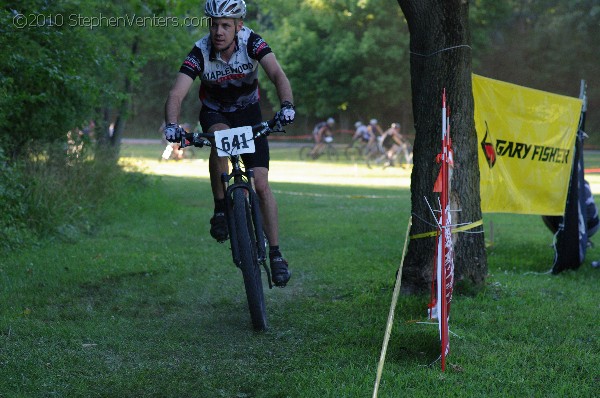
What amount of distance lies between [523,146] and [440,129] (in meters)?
2.33

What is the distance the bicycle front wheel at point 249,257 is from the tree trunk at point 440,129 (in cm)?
166

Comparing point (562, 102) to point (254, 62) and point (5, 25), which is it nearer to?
point (254, 62)

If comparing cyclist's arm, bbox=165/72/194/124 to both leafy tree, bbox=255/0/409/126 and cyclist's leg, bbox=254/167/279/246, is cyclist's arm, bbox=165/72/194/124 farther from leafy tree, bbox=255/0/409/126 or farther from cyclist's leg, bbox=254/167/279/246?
leafy tree, bbox=255/0/409/126

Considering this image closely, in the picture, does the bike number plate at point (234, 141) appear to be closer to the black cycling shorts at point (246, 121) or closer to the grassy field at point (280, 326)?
the black cycling shorts at point (246, 121)

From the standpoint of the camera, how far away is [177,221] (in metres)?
14.5

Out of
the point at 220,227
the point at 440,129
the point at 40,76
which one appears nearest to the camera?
the point at 220,227

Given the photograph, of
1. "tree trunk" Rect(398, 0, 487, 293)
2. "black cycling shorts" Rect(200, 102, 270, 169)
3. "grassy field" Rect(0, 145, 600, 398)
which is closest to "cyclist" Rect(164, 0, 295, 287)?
"black cycling shorts" Rect(200, 102, 270, 169)

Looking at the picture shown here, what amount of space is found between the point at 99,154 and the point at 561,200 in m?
9.60

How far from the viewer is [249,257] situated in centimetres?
644

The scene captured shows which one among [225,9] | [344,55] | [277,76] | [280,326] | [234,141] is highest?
[344,55]

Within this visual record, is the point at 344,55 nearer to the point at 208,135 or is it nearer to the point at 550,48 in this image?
the point at 550,48

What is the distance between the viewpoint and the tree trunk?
7.58 meters

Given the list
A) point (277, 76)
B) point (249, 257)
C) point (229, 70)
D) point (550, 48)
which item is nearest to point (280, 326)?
point (249, 257)

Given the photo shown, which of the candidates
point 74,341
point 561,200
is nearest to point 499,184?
point 561,200
